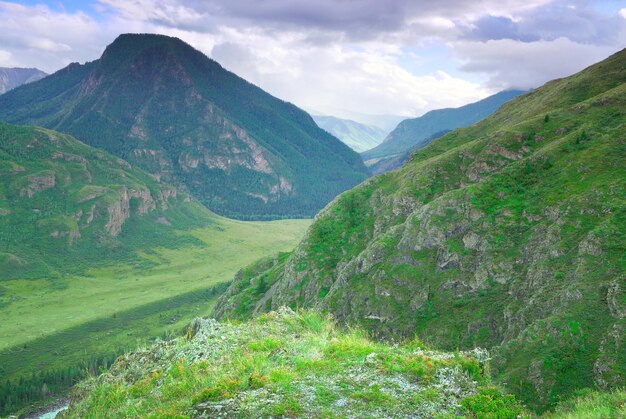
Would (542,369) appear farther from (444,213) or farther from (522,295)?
(444,213)

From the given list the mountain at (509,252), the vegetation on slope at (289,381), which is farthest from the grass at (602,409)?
the mountain at (509,252)

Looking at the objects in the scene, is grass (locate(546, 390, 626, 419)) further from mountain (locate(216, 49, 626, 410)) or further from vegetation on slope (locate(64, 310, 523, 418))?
mountain (locate(216, 49, 626, 410))

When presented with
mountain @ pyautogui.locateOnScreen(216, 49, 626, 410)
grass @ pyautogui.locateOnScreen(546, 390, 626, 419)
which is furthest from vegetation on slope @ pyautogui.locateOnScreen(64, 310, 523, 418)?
mountain @ pyautogui.locateOnScreen(216, 49, 626, 410)

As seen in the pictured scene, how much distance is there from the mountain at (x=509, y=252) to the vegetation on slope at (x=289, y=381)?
4019cm

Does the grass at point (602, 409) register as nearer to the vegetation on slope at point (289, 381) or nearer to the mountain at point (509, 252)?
the vegetation on slope at point (289, 381)

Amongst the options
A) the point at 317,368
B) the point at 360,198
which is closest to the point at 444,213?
the point at 360,198

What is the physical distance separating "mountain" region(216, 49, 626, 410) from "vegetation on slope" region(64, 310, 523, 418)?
132ft

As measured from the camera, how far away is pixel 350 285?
91125 millimetres

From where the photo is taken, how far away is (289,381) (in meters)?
18.3

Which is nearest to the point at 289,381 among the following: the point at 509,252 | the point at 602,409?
the point at 602,409

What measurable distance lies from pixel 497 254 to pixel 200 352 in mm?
68390

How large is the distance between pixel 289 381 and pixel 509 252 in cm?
6828

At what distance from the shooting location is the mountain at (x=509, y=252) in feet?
177

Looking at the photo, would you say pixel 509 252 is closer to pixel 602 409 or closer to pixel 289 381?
pixel 602 409
